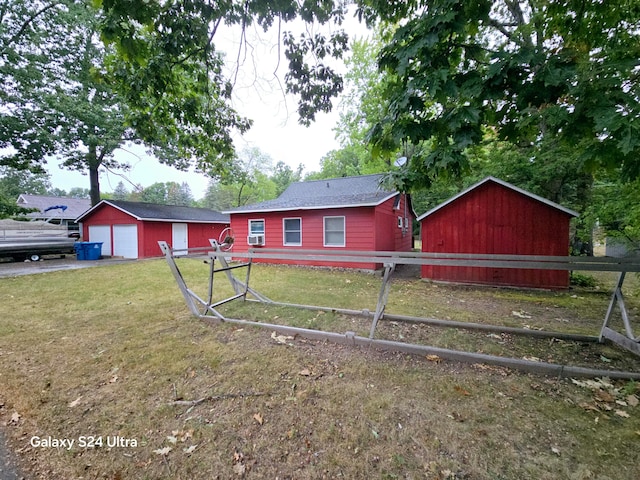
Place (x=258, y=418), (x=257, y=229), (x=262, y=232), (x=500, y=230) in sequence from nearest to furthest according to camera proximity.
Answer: (x=258, y=418), (x=500, y=230), (x=262, y=232), (x=257, y=229)

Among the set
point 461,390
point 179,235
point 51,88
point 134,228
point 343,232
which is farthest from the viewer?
point 179,235

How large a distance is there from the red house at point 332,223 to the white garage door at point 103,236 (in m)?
8.40

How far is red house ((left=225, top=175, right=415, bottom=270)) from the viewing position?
10.8 m

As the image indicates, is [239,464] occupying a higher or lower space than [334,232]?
lower

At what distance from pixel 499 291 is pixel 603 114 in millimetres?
6707

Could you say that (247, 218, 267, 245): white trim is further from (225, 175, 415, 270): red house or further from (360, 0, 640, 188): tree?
(360, 0, 640, 188): tree

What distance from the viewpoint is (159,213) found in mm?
16547

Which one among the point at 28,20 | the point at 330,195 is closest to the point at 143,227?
the point at 330,195

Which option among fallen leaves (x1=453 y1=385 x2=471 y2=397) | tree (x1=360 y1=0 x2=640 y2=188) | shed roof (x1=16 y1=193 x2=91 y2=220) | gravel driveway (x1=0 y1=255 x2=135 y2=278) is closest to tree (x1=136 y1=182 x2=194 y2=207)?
shed roof (x1=16 y1=193 x2=91 y2=220)

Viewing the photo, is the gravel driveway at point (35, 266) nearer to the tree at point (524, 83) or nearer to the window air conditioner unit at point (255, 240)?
the window air conditioner unit at point (255, 240)

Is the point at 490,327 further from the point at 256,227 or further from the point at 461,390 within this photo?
the point at 256,227

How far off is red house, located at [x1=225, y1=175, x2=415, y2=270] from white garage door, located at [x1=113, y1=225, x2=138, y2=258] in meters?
6.17

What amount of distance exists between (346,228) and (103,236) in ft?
49.1

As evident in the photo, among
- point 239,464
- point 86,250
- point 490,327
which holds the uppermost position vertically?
point 86,250
